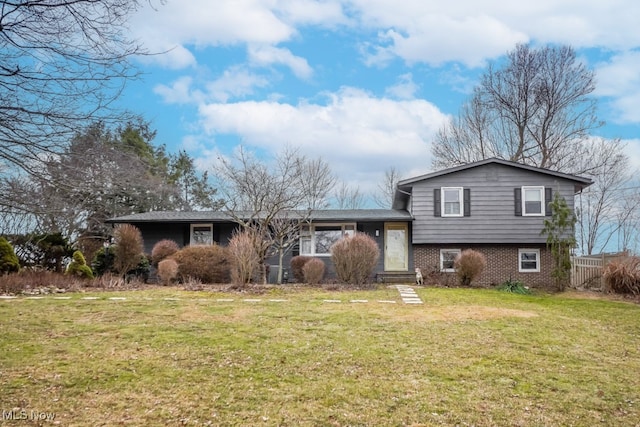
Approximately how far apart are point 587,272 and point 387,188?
623 inches

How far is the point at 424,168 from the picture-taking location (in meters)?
27.2

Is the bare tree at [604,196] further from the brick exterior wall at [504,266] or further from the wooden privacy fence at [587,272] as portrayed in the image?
the wooden privacy fence at [587,272]

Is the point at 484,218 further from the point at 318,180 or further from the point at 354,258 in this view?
the point at 318,180

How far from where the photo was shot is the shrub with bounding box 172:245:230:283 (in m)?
15.6

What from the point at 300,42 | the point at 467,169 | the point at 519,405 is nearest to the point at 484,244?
the point at 467,169

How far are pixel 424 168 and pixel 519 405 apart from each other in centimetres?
2386

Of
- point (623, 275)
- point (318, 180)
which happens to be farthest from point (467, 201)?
point (318, 180)

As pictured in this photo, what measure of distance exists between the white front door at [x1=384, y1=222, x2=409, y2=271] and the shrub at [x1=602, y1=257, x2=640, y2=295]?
22.4 feet


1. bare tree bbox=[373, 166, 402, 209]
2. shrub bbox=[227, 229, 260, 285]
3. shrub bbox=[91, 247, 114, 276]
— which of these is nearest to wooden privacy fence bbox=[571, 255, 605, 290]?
shrub bbox=[227, 229, 260, 285]

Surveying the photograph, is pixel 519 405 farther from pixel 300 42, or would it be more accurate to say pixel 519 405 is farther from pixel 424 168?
pixel 424 168

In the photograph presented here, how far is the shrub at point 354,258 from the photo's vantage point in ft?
48.0

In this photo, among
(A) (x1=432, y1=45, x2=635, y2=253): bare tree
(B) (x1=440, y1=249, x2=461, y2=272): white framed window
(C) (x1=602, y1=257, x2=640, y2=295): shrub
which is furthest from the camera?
(A) (x1=432, y1=45, x2=635, y2=253): bare tree

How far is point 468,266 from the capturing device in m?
15.7

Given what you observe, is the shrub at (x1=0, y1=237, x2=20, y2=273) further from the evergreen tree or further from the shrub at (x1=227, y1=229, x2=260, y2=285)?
the evergreen tree
